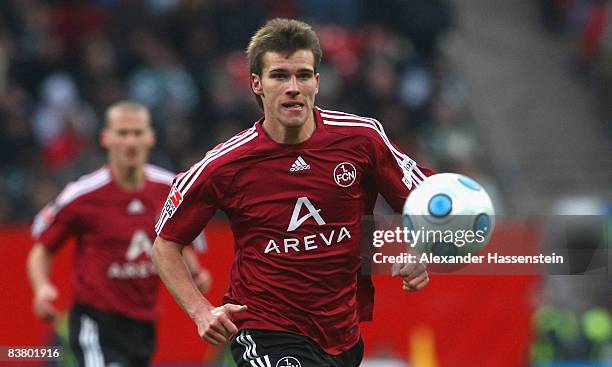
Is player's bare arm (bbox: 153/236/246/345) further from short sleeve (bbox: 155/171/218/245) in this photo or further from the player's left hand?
the player's left hand

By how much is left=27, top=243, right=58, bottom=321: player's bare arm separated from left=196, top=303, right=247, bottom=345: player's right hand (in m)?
2.64

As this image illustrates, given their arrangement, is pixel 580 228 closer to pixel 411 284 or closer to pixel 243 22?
pixel 411 284

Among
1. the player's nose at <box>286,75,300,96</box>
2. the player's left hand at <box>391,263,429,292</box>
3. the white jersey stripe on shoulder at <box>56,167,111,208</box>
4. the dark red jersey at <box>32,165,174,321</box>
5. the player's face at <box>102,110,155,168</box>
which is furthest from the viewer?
the player's face at <box>102,110,155,168</box>

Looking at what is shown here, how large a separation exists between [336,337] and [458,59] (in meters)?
12.7

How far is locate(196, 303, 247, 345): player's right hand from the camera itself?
5.35m

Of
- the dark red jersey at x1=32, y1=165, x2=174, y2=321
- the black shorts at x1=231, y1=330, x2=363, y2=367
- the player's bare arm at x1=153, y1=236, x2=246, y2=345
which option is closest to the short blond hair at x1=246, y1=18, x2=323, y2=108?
the player's bare arm at x1=153, y1=236, x2=246, y2=345

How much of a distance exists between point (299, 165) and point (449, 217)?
0.74 m

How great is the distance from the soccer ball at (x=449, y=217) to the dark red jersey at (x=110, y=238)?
2.99 meters

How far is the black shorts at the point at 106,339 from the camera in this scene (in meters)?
7.95

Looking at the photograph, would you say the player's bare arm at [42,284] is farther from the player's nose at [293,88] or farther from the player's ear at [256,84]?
the player's nose at [293,88]

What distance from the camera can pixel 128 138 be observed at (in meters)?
8.43

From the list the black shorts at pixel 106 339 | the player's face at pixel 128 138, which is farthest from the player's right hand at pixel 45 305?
the player's face at pixel 128 138

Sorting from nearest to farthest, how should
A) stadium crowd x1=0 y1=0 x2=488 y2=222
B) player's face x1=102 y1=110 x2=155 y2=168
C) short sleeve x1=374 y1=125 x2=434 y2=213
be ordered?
short sleeve x1=374 y1=125 x2=434 y2=213
player's face x1=102 y1=110 x2=155 y2=168
stadium crowd x1=0 y1=0 x2=488 y2=222

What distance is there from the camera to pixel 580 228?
1043 cm
